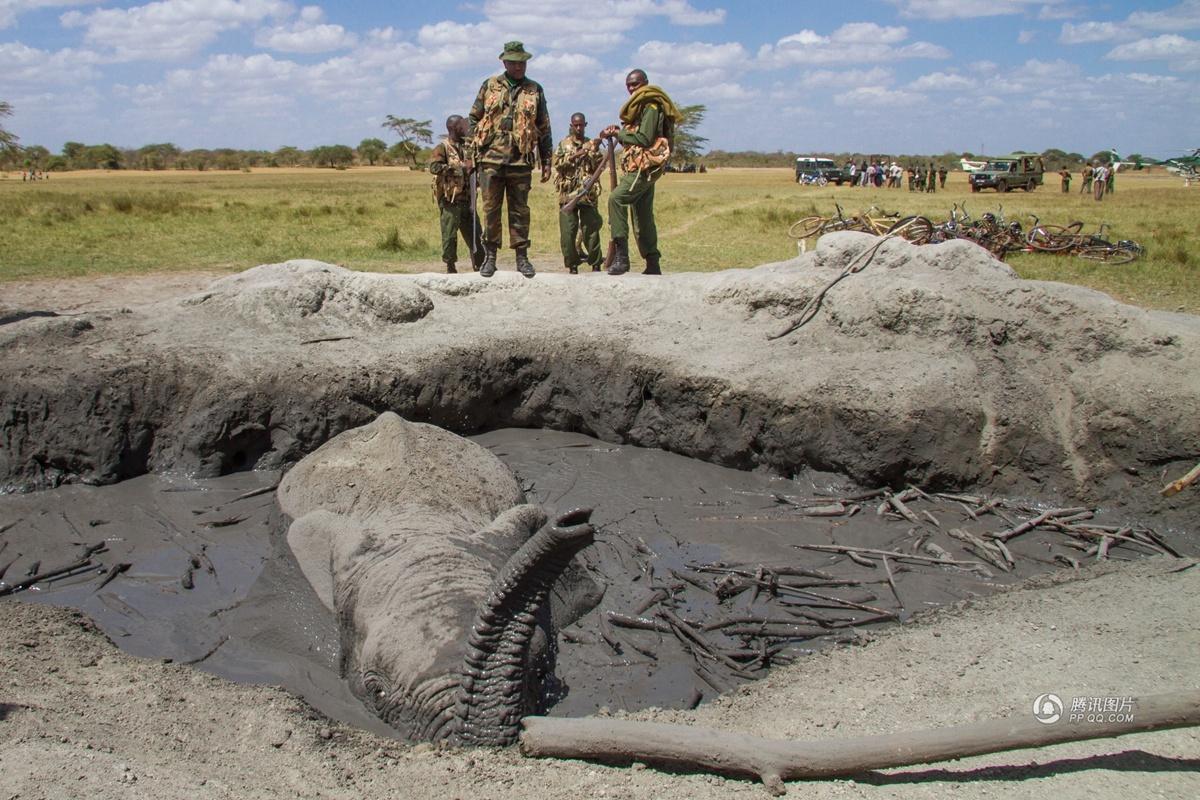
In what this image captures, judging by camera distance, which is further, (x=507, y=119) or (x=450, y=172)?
(x=450, y=172)

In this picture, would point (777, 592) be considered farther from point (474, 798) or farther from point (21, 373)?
point (21, 373)

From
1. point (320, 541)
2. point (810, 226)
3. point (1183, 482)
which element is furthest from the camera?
point (810, 226)

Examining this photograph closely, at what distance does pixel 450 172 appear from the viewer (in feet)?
37.9

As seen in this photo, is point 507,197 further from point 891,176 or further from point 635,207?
point 891,176

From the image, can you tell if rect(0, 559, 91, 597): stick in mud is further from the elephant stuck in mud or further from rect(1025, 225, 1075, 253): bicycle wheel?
rect(1025, 225, 1075, 253): bicycle wheel

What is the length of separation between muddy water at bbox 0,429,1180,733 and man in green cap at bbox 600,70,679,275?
315 centimetres

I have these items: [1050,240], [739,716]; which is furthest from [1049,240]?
[739,716]

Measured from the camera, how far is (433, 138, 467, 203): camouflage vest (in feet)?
37.8

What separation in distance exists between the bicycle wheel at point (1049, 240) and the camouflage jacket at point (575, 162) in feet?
26.4

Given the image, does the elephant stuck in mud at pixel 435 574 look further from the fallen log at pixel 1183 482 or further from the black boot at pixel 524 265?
the fallen log at pixel 1183 482

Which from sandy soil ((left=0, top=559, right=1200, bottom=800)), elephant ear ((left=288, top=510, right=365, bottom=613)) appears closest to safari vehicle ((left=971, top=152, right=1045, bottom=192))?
sandy soil ((left=0, top=559, right=1200, bottom=800))

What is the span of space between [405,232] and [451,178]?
31.2 feet

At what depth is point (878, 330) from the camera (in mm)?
7035

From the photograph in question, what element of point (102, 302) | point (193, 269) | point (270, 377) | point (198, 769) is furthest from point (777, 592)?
point (193, 269)
